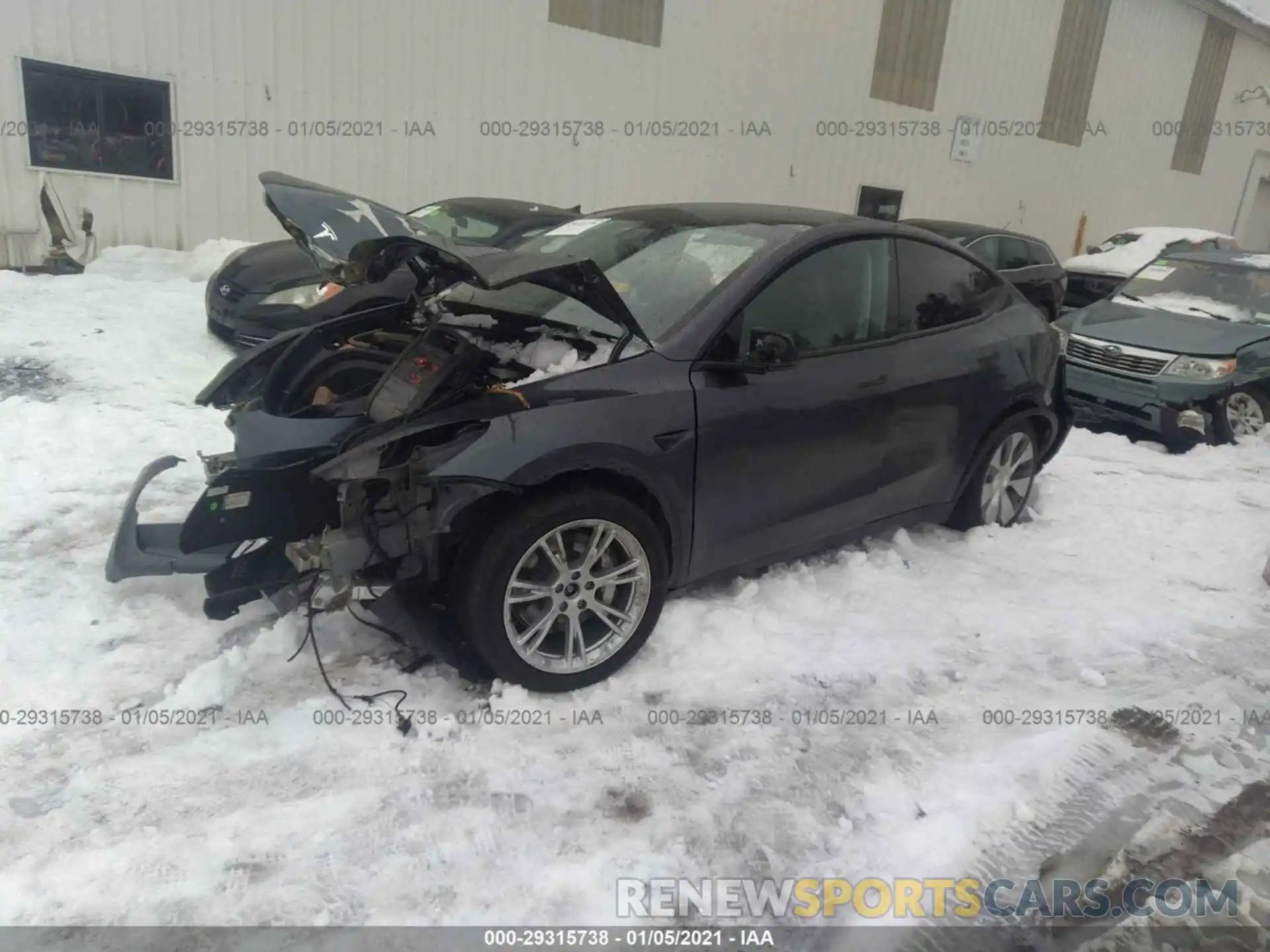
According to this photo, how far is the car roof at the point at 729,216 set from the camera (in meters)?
3.82

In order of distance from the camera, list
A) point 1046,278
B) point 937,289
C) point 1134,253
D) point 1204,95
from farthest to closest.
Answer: point 1204,95 → point 1134,253 → point 1046,278 → point 937,289

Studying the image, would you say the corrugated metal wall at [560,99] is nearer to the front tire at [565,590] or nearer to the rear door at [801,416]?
the rear door at [801,416]

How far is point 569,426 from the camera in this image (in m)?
2.93

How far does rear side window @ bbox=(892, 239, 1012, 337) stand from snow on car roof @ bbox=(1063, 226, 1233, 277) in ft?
35.4

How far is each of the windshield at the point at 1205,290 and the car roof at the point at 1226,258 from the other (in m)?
0.03

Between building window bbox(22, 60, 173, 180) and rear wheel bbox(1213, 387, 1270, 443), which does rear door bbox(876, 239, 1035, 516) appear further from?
building window bbox(22, 60, 173, 180)

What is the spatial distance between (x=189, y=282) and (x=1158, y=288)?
31.1 feet

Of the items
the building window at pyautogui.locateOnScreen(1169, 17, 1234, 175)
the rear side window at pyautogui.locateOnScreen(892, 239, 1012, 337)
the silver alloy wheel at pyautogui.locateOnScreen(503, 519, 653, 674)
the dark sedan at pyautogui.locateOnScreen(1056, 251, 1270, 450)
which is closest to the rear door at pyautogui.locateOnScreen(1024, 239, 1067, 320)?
the dark sedan at pyautogui.locateOnScreen(1056, 251, 1270, 450)

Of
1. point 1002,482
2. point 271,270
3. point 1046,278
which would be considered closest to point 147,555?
point 271,270

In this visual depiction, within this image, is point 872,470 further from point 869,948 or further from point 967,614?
point 869,948

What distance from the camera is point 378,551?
9.33 feet

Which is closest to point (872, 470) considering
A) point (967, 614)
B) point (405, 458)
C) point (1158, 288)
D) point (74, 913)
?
point (967, 614)

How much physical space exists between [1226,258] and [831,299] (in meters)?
6.70

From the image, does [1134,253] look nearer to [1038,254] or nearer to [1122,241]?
[1122,241]
